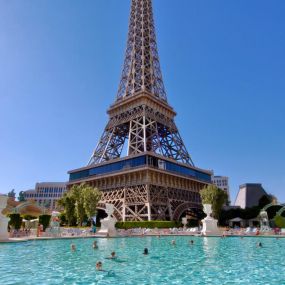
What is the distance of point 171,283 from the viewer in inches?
389

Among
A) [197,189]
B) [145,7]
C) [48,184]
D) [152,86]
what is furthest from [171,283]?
Answer: [48,184]

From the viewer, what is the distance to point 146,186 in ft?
160

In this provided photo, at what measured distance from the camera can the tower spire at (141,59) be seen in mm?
71875

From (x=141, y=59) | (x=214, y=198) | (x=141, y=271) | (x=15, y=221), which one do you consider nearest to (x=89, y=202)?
(x=15, y=221)

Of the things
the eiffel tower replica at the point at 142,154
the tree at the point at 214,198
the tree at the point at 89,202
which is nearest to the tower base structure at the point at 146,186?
the eiffel tower replica at the point at 142,154

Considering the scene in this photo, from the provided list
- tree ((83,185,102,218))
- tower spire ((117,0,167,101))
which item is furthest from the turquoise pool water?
tower spire ((117,0,167,101))

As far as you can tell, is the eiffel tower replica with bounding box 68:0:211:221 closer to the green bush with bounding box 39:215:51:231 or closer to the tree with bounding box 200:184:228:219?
the tree with bounding box 200:184:228:219

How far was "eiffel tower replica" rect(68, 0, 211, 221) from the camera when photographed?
50250mm

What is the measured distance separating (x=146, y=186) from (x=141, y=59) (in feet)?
134

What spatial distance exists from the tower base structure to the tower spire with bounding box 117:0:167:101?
66.5ft

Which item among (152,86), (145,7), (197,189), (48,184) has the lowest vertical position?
(197,189)

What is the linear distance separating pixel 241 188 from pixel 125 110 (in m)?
43.0

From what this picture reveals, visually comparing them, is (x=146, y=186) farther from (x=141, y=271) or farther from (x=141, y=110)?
(x=141, y=271)

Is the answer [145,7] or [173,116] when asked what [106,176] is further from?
[145,7]
